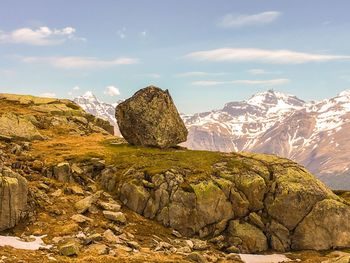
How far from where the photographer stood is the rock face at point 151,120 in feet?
198

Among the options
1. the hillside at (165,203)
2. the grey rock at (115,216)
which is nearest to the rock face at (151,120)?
the hillside at (165,203)

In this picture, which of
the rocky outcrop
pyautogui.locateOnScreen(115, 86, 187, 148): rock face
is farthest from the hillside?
the rocky outcrop

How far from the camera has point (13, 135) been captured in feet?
199

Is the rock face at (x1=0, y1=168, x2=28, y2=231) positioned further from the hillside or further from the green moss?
the green moss

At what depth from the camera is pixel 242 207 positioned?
1864 inches

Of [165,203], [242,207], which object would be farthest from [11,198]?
[242,207]

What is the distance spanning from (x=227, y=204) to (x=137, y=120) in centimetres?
2150

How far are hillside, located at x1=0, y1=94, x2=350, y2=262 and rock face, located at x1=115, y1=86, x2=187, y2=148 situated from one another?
108 inches

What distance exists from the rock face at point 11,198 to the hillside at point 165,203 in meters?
0.09

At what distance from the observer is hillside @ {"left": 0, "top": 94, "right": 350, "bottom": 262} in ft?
116

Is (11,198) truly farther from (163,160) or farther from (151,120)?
(151,120)

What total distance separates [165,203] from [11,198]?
1713 cm

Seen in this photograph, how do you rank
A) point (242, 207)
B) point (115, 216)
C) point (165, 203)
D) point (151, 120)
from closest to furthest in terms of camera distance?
point (115, 216), point (165, 203), point (242, 207), point (151, 120)

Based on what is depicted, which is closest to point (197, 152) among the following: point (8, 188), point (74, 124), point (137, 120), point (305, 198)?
point (137, 120)
